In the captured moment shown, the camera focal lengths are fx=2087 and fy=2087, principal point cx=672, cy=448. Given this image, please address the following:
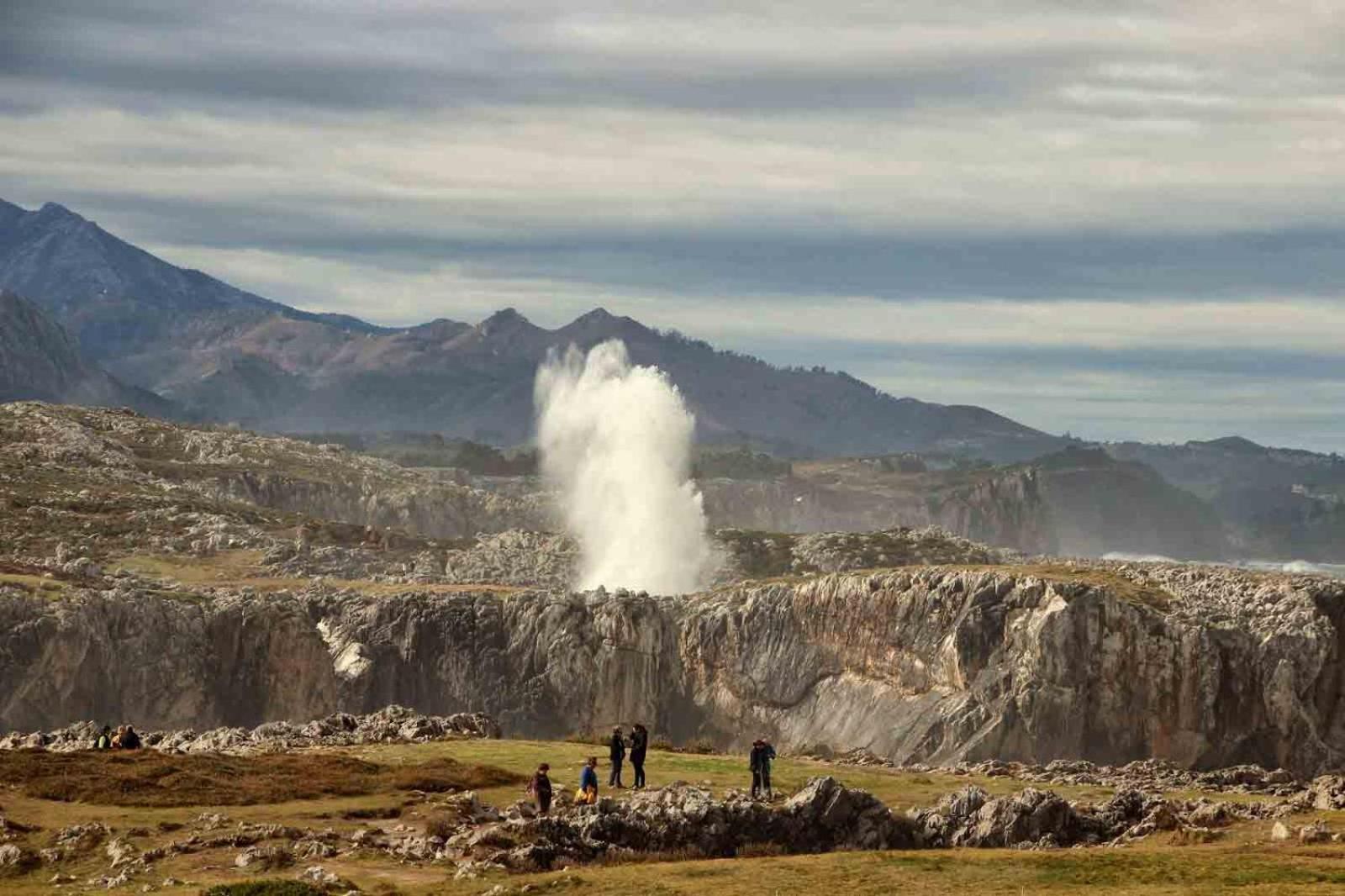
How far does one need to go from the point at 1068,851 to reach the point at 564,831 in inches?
544

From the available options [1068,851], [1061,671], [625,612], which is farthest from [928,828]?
[625,612]

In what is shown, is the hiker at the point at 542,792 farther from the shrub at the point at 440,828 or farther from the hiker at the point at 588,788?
the shrub at the point at 440,828

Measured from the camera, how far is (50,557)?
161m

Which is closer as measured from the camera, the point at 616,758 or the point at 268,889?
the point at 268,889

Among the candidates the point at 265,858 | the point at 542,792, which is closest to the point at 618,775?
the point at 542,792

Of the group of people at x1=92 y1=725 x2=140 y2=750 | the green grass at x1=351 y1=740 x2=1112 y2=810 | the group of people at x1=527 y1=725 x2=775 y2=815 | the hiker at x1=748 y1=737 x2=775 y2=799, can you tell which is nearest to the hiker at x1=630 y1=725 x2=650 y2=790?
the group of people at x1=527 y1=725 x2=775 y2=815

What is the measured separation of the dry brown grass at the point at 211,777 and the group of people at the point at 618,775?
3474 mm

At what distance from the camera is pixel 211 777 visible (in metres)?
65.4

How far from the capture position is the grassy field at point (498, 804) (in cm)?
5188

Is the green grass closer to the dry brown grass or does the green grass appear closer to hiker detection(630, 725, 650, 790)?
hiker detection(630, 725, 650, 790)

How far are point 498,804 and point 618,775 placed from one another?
201 inches

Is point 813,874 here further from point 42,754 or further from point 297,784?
point 42,754

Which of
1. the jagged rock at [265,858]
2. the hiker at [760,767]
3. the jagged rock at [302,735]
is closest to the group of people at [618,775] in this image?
the hiker at [760,767]

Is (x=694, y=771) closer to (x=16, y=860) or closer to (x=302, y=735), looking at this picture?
(x=302, y=735)
